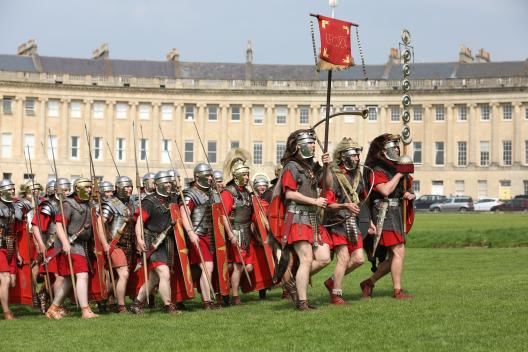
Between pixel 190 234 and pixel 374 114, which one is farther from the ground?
pixel 374 114

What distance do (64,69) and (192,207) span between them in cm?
7863

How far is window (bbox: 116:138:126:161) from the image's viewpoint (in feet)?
299

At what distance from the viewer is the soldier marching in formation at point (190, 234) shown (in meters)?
14.8

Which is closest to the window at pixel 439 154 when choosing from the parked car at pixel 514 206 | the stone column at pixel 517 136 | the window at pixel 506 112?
the window at pixel 506 112

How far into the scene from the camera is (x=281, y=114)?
3693 inches

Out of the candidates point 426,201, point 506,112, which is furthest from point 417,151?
point 426,201

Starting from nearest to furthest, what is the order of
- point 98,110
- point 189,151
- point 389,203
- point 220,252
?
point 389,203 < point 220,252 < point 98,110 < point 189,151

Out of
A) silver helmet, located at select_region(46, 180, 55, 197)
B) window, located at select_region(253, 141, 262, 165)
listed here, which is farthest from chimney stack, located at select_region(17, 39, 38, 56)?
silver helmet, located at select_region(46, 180, 55, 197)

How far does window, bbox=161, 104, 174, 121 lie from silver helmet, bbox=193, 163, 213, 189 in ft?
252

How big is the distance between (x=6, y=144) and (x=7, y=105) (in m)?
3.36

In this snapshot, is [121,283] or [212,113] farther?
[212,113]

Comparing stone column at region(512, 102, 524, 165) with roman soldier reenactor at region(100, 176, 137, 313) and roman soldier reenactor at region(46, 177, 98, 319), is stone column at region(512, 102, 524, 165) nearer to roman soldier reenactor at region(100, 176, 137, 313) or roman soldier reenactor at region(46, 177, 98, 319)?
roman soldier reenactor at region(100, 176, 137, 313)

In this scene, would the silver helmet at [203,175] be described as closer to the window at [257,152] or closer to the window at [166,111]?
the window at [166,111]

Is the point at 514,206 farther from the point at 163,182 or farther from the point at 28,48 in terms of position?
the point at 163,182
